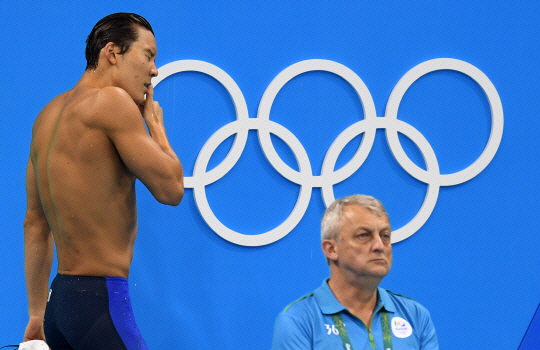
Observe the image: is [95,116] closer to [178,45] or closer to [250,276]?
[178,45]

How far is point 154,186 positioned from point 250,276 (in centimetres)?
119

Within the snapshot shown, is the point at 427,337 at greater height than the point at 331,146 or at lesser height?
lesser

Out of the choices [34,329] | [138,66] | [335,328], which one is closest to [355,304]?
[335,328]

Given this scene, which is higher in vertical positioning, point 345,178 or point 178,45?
point 178,45

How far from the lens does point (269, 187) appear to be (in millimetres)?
3271

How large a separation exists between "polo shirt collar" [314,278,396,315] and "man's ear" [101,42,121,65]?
1091 mm

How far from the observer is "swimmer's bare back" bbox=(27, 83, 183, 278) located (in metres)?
2.14

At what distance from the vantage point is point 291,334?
7.13ft

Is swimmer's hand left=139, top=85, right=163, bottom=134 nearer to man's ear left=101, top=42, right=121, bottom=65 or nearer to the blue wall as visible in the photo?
man's ear left=101, top=42, right=121, bottom=65

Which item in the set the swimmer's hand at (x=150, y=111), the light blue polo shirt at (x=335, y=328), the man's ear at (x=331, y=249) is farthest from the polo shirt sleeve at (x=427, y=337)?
the swimmer's hand at (x=150, y=111)

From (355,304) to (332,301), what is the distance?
94 mm

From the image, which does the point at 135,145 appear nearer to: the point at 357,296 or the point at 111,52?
the point at 111,52

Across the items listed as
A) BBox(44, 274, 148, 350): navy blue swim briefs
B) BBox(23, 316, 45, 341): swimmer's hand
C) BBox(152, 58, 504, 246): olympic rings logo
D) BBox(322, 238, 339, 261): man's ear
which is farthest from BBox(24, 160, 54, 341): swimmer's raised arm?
BBox(322, 238, 339, 261): man's ear

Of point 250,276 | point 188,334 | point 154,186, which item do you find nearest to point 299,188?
point 250,276
